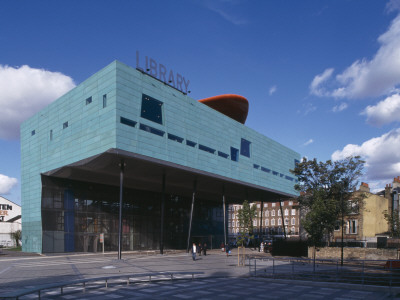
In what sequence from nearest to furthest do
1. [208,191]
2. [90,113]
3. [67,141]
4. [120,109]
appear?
1. [120,109]
2. [90,113]
3. [67,141]
4. [208,191]

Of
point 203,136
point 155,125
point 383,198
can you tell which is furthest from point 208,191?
point 383,198

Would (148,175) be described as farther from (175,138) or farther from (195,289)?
(195,289)

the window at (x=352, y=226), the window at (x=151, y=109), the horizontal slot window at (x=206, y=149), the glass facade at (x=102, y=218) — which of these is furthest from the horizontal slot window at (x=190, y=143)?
the window at (x=352, y=226)

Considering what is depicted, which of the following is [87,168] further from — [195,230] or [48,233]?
[195,230]

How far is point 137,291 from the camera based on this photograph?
17047 millimetres

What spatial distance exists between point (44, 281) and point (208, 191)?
4341cm

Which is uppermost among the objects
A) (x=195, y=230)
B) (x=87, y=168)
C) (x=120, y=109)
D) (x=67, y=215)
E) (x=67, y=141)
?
(x=120, y=109)

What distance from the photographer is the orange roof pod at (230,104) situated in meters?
61.7

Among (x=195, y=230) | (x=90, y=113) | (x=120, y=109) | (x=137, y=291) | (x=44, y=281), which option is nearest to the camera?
(x=137, y=291)

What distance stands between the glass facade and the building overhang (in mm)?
1547

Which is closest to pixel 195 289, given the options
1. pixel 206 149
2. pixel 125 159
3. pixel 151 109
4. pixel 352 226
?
pixel 125 159

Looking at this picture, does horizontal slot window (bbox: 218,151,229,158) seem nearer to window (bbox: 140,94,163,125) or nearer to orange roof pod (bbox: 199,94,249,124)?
window (bbox: 140,94,163,125)

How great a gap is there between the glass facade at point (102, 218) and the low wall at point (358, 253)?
2669 cm

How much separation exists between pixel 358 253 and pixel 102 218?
109ft
